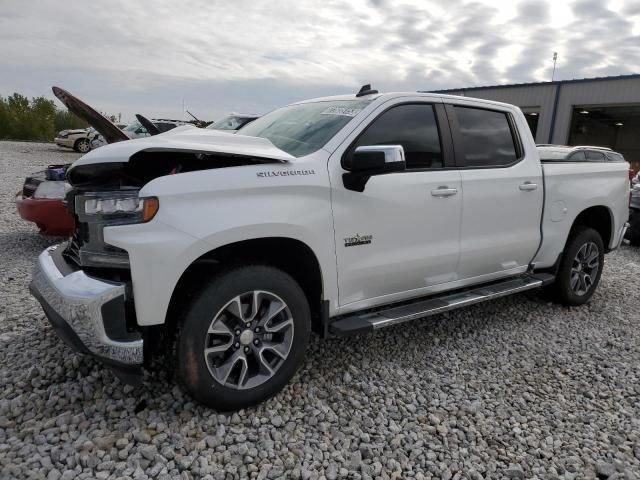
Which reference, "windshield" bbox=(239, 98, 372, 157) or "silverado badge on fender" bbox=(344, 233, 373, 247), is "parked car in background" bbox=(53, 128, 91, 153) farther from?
"silverado badge on fender" bbox=(344, 233, 373, 247)

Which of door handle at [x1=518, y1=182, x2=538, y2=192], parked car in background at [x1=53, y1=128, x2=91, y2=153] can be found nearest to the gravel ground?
door handle at [x1=518, y1=182, x2=538, y2=192]

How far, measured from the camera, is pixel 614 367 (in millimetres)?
3760

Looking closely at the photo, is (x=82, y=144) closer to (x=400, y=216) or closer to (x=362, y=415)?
(x=400, y=216)

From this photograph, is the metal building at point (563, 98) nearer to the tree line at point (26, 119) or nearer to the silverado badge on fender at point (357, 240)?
the silverado badge on fender at point (357, 240)

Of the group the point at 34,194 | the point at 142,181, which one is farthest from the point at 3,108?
the point at 142,181

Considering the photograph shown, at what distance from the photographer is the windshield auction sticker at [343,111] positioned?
10.9ft

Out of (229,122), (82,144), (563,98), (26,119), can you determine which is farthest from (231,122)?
(26,119)

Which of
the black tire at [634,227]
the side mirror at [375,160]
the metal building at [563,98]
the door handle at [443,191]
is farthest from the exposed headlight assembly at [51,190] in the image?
the metal building at [563,98]

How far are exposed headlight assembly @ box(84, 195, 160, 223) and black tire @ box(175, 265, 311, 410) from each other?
0.50 metres

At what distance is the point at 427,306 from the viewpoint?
3.51m

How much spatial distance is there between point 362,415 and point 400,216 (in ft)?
4.21

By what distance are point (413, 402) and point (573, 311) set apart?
2.68m

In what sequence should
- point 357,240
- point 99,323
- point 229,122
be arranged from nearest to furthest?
point 99,323, point 357,240, point 229,122

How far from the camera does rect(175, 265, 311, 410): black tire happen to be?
8.51 ft
